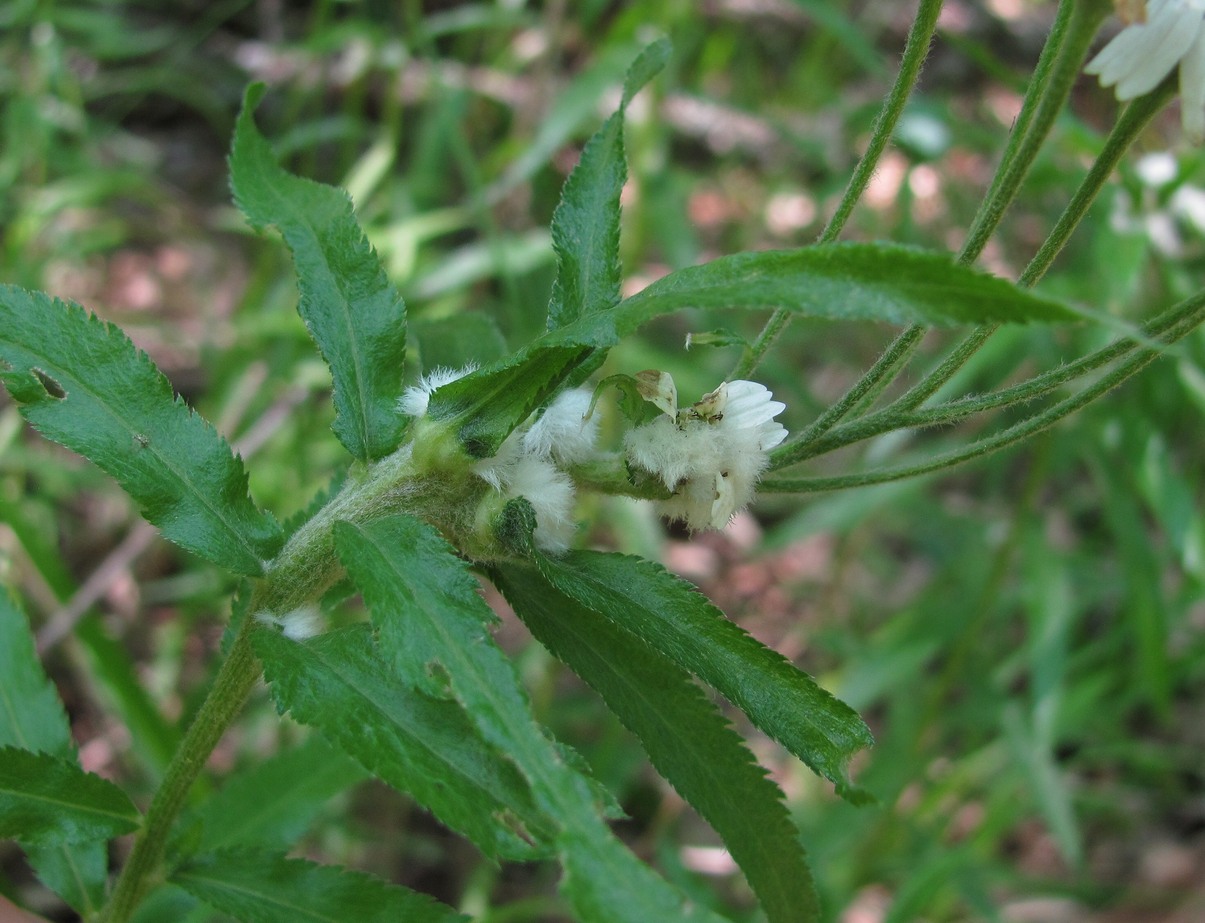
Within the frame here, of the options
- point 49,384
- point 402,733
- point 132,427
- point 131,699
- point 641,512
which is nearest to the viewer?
point 402,733

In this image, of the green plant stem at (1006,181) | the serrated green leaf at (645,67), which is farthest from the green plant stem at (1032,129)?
the serrated green leaf at (645,67)

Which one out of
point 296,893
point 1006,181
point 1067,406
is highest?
point 1006,181

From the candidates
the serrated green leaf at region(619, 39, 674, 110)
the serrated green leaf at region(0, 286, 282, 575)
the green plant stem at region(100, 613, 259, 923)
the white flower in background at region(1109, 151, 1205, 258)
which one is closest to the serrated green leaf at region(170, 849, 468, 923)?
the green plant stem at region(100, 613, 259, 923)

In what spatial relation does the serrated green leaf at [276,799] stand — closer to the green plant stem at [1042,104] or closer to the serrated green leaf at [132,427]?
the serrated green leaf at [132,427]

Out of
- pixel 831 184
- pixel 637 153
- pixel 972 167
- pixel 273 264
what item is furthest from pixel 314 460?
pixel 972 167

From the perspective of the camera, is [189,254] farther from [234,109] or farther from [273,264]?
[273,264]

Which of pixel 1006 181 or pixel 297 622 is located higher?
pixel 1006 181

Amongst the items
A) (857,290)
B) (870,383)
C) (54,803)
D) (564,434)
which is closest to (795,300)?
(857,290)

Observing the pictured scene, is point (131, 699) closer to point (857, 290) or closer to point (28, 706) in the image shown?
point (28, 706)
